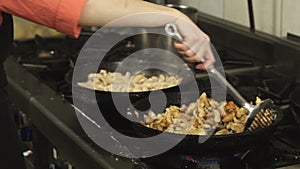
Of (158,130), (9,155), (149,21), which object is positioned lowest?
(9,155)

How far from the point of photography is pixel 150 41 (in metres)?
1.85

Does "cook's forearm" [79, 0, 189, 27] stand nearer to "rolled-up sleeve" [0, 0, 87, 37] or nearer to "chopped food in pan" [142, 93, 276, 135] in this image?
"rolled-up sleeve" [0, 0, 87, 37]

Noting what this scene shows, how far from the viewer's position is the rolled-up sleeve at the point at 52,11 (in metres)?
0.99

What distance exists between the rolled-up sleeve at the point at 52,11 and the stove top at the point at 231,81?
0.33 meters

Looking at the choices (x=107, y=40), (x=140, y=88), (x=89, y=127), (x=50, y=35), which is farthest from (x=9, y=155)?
(x=50, y=35)

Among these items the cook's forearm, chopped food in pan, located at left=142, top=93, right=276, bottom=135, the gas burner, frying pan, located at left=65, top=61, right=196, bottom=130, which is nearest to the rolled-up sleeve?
the cook's forearm

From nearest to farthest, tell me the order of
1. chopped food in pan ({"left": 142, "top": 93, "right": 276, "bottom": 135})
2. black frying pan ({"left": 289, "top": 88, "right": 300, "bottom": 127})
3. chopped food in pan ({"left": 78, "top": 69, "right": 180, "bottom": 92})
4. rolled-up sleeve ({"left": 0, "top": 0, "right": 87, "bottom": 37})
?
rolled-up sleeve ({"left": 0, "top": 0, "right": 87, "bottom": 37}) < chopped food in pan ({"left": 142, "top": 93, "right": 276, "bottom": 135}) < black frying pan ({"left": 289, "top": 88, "right": 300, "bottom": 127}) < chopped food in pan ({"left": 78, "top": 69, "right": 180, "bottom": 92})

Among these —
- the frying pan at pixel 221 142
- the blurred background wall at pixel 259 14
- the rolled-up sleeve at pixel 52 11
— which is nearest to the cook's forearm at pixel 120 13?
the rolled-up sleeve at pixel 52 11

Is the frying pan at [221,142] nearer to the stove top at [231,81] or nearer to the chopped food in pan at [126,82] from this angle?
the stove top at [231,81]

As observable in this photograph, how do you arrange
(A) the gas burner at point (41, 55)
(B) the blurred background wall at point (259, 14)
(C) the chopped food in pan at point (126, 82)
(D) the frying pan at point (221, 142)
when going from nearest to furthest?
(D) the frying pan at point (221, 142)
(C) the chopped food in pan at point (126, 82)
(B) the blurred background wall at point (259, 14)
(A) the gas burner at point (41, 55)

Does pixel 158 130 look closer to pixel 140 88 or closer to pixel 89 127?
pixel 89 127

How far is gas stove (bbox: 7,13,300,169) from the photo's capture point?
1.18 meters

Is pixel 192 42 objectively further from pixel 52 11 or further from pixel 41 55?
pixel 41 55

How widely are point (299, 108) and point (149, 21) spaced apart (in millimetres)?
469
